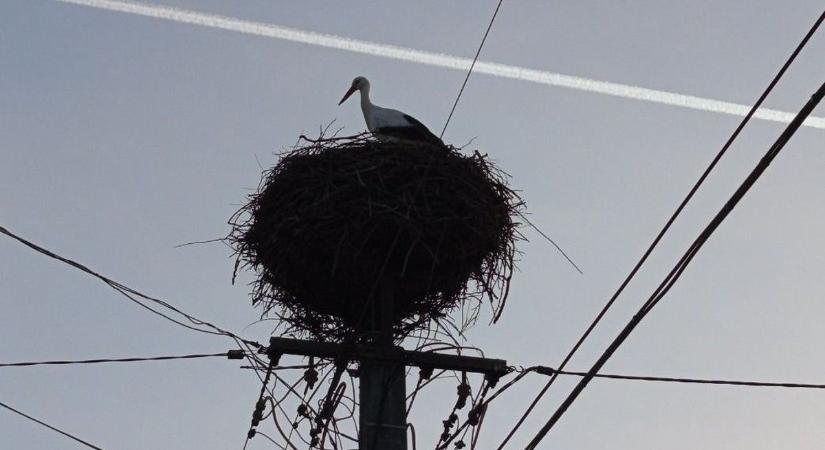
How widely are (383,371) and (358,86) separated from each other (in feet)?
18.1

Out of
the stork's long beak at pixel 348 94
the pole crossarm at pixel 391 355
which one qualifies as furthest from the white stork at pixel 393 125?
the pole crossarm at pixel 391 355

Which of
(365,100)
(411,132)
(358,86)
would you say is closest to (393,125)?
(411,132)

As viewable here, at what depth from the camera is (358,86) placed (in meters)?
11.4

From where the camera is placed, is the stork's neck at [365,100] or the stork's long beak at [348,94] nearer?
the stork's neck at [365,100]

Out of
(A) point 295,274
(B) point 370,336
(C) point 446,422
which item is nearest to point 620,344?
(C) point 446,422

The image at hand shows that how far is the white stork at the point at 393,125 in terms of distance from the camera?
29.4ft

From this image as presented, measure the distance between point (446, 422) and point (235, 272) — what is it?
1839 mm

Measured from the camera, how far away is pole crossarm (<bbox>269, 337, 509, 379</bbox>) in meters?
6.18

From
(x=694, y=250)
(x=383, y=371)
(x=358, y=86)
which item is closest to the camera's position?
(x=694, y=250)

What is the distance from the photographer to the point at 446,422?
623 centimetres

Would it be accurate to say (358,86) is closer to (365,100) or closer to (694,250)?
(365,100)

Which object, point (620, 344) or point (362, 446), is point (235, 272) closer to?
point (362, 446)

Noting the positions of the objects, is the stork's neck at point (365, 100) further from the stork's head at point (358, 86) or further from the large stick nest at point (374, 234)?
the large stick nest at point (374, 234)

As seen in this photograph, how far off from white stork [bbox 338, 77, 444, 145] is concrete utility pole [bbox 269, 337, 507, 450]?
2377mm
